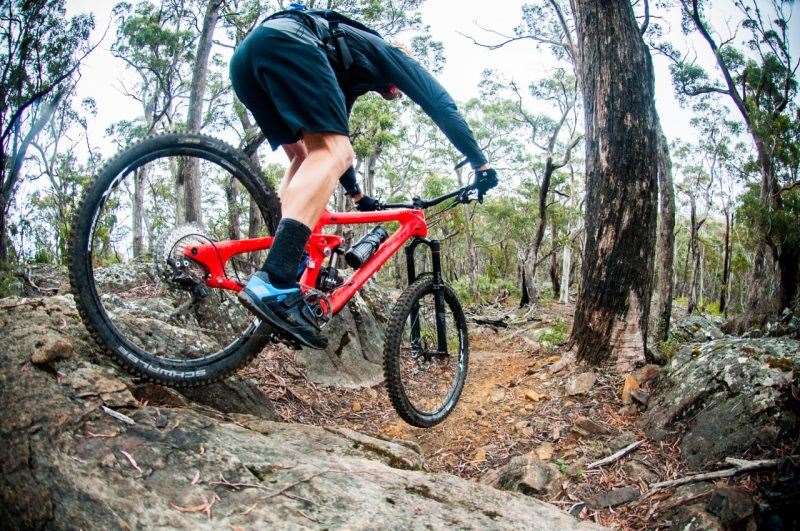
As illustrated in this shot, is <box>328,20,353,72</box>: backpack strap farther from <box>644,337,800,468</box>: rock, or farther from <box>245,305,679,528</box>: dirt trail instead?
<box>644,337,800,468</box>: rock

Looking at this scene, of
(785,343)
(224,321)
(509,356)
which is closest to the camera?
(224,321)

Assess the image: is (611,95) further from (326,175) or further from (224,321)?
(224,321)

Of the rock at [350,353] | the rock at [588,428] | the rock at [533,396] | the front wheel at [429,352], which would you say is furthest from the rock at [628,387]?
the rock at [350,353]

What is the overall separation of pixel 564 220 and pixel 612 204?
27.5m

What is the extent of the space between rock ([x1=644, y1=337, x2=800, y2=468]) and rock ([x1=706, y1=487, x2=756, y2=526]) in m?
0.39

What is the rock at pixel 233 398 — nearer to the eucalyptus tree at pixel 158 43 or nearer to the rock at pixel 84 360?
the rock at pixel 84 360

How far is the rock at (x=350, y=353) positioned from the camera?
4305 millimetres

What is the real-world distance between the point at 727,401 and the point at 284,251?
2643 millimetres

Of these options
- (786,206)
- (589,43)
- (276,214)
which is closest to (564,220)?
(786,206)

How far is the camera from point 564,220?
98.0 ft

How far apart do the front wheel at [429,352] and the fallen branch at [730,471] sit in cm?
132

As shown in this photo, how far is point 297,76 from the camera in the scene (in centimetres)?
206

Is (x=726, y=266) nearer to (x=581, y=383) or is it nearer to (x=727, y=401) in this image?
(x=581, y=383)

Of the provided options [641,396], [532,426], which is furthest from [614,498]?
[641,396]
